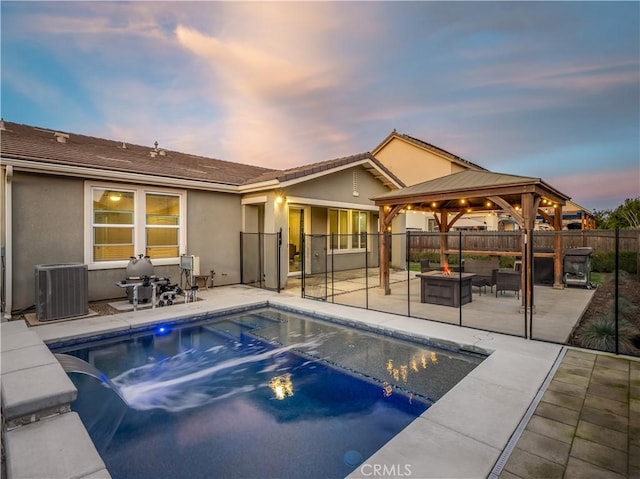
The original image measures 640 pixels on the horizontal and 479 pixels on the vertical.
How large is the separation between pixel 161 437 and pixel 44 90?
14342 mm

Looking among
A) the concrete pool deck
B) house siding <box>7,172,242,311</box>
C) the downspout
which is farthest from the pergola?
the downspout

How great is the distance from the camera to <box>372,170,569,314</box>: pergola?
7207mm

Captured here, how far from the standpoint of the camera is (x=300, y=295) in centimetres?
934

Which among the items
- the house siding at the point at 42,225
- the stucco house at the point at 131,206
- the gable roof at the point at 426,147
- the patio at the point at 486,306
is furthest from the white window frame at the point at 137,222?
the gable roof at the point at 426,147

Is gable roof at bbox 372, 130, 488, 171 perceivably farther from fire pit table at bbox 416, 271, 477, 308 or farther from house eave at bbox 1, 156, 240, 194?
house eave at bbox 1, 156, 240, 194

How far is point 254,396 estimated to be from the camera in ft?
13.8

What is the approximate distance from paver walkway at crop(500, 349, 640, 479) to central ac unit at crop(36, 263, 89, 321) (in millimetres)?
7969

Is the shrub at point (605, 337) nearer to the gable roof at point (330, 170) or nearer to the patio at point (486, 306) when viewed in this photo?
the patio at point (486, 306)

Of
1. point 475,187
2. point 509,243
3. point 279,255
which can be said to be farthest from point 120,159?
point 509,243

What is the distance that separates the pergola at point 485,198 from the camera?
721 centimetres

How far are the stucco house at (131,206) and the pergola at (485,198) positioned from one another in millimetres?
1484

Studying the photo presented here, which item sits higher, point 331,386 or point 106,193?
point 106,193

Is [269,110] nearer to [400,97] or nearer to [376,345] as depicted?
[400,97]

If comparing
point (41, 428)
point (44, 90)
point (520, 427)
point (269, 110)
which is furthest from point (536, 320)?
point (44, 90)
